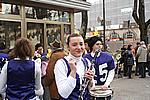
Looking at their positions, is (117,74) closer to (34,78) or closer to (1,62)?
(1,62)

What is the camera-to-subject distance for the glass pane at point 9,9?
840 centimetres

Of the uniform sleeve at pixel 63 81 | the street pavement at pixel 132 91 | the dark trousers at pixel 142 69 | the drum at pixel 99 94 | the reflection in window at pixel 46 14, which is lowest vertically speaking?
the street pavement at pixel 132 91

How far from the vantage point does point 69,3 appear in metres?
10.3

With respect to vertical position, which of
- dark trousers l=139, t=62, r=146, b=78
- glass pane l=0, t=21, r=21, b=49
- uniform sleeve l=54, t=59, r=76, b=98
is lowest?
dark trousers l=139, t=62, r=146, b=78

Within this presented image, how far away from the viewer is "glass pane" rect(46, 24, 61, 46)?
33.6 feet

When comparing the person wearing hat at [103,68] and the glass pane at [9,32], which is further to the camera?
the glass pane at [9,32]

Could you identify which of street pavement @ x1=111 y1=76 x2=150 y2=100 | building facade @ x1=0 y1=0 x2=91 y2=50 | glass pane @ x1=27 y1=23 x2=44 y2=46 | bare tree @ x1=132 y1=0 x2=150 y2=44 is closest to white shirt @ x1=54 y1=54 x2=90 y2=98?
building facade @ x1=0 y1=0 x2=91 y2=50

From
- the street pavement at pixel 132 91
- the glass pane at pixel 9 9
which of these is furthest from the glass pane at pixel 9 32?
the street pavement at pixel 132 91

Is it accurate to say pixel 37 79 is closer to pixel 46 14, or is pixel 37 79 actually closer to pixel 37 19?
pixel 37 19

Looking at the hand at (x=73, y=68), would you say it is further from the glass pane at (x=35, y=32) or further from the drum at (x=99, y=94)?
the glass pane at (x=35, y=32)

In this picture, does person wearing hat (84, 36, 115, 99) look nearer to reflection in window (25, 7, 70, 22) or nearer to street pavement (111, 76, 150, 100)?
reflection in window (25, 7, 70, 22)

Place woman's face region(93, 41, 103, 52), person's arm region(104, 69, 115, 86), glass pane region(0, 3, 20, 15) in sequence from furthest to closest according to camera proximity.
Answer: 1. glass pane region(0, 3, 20, 15)
2. woman's face region(93, 41, 103, 52)
3. person's arm region(104, 69, 115, 86)

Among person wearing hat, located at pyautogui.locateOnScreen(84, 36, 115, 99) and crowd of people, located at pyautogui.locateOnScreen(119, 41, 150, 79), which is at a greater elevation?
person wearing hat, located at pyautogui.locateOnScreen(84, 36, 115, 99)

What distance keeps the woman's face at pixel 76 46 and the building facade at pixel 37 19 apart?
5.46 meters
